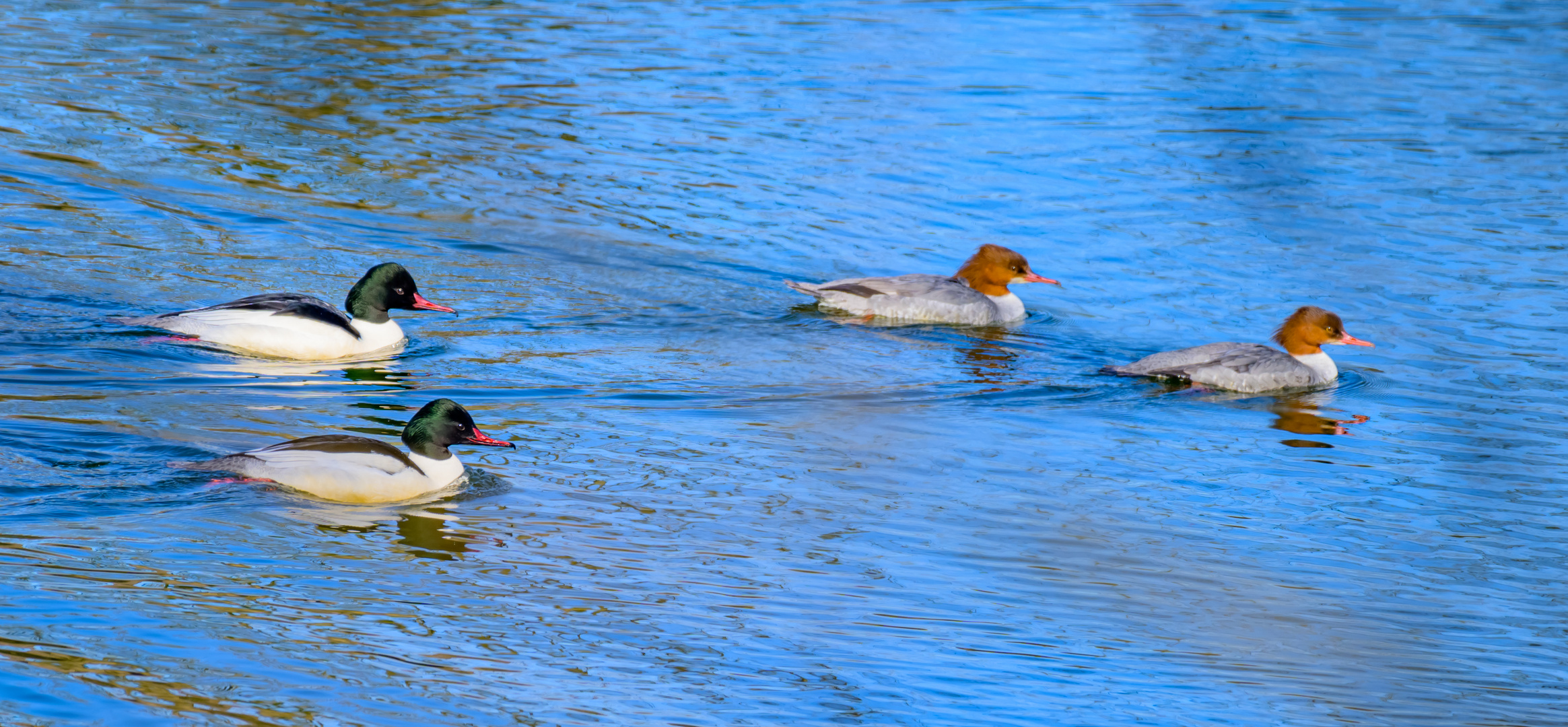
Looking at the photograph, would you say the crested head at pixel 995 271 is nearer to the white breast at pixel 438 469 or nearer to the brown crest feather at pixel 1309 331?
the brown crest feather at pixel 1309 331

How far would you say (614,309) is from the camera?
12.9 m

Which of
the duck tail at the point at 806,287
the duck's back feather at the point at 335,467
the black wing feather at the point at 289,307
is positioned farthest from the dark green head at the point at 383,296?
the duck's back feather at the point at 335,467

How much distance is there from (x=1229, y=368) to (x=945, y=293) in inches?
104

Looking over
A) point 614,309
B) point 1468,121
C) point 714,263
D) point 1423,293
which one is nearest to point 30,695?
point 614,309

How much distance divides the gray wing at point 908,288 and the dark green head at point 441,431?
5.00m

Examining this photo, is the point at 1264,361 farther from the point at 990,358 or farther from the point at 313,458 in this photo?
the point at 313,458

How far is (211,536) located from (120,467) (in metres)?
1.25

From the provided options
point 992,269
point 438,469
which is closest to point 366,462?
point 438,469

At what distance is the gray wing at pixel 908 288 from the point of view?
13.1 metres

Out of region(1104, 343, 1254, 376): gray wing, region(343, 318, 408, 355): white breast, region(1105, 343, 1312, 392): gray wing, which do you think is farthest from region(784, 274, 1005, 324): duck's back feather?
region(343, 318, 408, 355): white breast

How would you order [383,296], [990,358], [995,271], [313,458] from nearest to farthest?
[313,458] → [383,296] → [990,358] → [995,271]

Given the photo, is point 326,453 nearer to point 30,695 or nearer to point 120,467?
point 120,467

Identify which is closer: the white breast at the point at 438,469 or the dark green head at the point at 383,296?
the white breast at the point at 438,469

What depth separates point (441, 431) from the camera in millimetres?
8508
